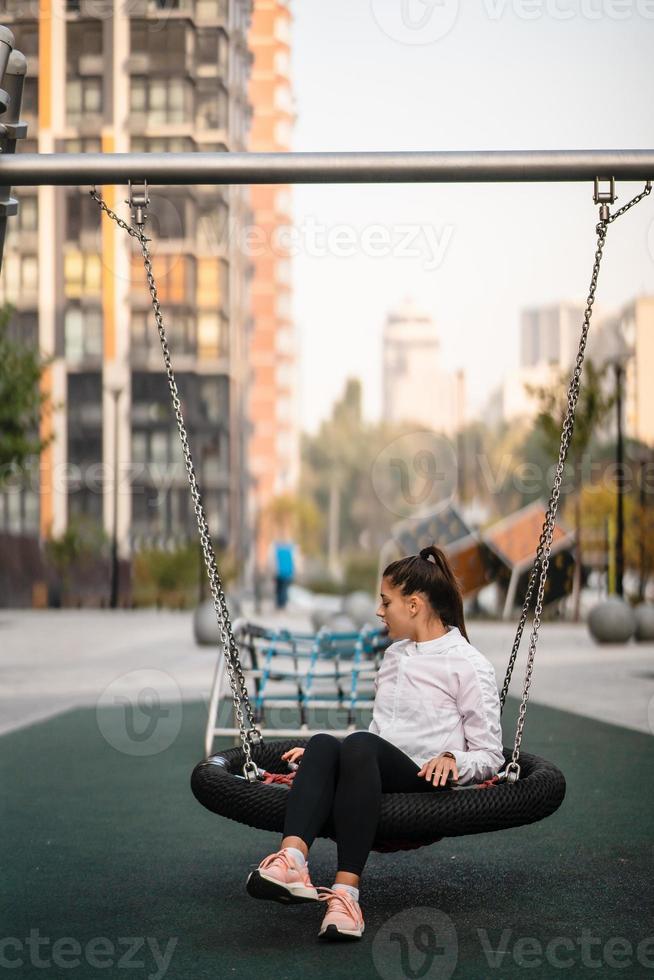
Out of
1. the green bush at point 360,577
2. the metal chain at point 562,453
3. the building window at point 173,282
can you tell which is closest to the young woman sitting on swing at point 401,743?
the metal chain at point 562,453

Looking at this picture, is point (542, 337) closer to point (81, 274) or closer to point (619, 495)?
point (81, 274)

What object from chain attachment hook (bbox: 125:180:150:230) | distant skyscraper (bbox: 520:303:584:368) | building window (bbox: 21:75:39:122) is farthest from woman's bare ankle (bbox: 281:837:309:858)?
building window (bbox: 21:75:39:122)

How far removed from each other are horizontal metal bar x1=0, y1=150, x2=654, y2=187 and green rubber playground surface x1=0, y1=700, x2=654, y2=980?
2.33 m

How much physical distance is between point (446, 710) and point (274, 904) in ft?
2.70

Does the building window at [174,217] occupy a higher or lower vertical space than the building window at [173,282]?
higher

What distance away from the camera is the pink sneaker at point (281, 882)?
348 centimetres

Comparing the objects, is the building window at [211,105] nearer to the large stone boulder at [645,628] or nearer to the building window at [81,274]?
the building window at [81,274]

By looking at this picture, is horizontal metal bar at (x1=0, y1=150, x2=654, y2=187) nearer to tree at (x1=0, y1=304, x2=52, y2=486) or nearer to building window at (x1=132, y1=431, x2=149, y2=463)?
tree at (x1=0, y1=304, x2=52, y2=486)

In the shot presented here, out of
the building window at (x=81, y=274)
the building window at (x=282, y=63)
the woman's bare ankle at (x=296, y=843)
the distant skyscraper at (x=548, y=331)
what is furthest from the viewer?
the building window at (x=282, y=63)

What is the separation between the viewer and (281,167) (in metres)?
4.71

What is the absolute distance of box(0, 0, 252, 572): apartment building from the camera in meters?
47.9

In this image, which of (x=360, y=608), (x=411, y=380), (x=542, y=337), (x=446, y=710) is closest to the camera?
(x=446, y=710)

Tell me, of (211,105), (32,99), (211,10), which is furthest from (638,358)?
(32,99)

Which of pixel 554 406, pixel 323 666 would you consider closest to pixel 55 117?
pixel 554 406
